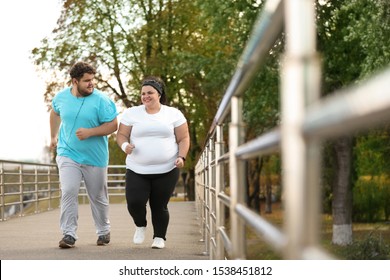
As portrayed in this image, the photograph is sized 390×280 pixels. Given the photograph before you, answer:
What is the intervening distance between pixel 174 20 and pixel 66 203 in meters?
25.1

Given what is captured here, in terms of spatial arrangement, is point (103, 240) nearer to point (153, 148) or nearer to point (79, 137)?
point (79, 137)

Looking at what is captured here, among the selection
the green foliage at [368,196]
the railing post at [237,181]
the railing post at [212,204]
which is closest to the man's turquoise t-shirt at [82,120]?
the railing post at [212,204]

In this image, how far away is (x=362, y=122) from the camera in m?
1.09

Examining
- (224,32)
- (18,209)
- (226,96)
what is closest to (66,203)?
(226,96)

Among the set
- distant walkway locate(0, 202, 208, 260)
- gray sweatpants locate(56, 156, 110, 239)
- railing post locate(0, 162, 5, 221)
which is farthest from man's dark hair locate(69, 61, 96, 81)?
railing post locate(0, 162, 5, 221)

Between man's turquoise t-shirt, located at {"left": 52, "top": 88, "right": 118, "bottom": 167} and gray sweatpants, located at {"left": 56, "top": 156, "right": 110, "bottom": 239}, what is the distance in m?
0.07

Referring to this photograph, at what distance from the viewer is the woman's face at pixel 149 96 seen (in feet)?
22.1

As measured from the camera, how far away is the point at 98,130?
7.06 meters

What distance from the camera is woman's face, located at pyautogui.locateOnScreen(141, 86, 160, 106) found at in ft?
22.1

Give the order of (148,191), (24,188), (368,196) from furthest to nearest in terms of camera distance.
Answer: (368,196) → (24,188) → (148,191)

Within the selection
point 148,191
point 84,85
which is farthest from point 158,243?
point 84,85

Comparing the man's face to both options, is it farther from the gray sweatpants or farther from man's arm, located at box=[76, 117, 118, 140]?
the gray sweatpants

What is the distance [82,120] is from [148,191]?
769 mm

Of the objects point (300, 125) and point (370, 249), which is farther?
point (370, 249)
